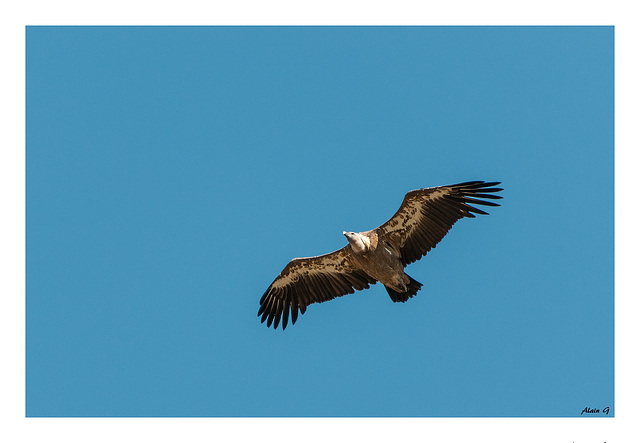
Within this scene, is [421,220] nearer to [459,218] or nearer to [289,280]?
Result: [459,218]

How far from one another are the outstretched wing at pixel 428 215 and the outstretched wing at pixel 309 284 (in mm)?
1108

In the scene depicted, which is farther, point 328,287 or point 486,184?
point 328,287

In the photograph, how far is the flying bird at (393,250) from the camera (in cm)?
1658

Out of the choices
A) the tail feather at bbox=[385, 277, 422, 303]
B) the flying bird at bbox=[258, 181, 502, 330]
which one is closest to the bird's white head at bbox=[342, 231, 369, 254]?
the flying bird at bbox=[258, 181, 502, 330]

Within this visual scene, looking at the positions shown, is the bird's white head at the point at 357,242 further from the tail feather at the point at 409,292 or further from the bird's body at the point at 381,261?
the tail feather at the point at 409,292

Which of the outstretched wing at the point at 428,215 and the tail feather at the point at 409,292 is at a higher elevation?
the outstretched wing at the point at 428,215

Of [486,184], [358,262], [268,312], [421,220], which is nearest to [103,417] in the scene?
[268,312]

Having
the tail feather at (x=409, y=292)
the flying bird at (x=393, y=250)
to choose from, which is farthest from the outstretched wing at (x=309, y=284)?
the tail feather at (x=409, y=292)

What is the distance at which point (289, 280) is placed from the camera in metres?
Result: 18.4

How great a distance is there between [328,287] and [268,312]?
5.13 feet

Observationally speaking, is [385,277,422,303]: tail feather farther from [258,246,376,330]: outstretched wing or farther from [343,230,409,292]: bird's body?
[258,246,376,330]: outstretched wing

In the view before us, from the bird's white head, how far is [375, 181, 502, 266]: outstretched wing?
1.61 feet

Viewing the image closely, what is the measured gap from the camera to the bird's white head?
54.7ft
